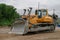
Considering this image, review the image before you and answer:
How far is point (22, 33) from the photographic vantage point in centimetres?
1872

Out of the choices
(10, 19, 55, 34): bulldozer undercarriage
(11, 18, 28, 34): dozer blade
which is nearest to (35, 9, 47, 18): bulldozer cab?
(10, 19, 55, 34): bulldozer undercarriage

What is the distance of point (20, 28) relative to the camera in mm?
19375

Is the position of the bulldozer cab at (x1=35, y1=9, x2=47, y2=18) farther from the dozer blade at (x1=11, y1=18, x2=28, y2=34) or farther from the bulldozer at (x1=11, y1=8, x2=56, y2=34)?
the dozer blade at (x1=11, y1=18, x2=28, y2=34)

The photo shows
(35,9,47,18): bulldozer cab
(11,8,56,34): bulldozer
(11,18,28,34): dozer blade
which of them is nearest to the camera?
(11,18,28,34): dozer blade

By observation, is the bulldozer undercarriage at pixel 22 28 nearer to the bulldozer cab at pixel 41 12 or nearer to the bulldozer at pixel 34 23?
the bulldozer at pixel 34 23

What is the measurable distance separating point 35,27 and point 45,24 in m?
1.90

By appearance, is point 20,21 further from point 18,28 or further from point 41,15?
point 41,15

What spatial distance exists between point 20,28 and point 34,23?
1.56m

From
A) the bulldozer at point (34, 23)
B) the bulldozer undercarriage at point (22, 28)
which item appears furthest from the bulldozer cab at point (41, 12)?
the bulldozer undercarriage at point (22, 28)

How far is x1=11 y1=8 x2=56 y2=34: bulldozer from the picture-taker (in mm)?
19123

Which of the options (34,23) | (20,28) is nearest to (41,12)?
(34,23)

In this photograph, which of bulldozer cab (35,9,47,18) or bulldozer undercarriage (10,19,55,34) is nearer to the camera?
bulldozer undercarriage (10,19,55,34)

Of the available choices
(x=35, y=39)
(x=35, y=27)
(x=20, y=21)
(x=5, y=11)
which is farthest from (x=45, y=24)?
(x=5, y=11)

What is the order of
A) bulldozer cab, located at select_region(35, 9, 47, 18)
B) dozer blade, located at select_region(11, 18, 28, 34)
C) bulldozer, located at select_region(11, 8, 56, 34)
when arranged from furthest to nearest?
bulldozer cab, located at select_region(35, 9, 47, 18) → bulldozer, located at select_region(11, 8, 56, 34) → dozer blade, located at select_region(11, 18, 28, 34)
